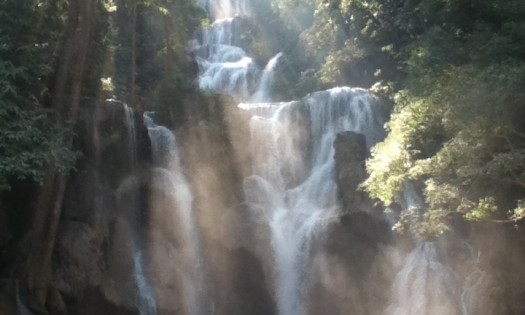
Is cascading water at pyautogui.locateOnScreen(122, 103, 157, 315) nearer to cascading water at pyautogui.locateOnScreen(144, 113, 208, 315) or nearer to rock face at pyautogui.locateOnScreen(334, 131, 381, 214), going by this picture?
cascading water at pyautogui.locateOnScreen(144, 113, 208, 315)

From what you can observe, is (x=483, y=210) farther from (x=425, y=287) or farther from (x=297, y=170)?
(x=297, y=170)

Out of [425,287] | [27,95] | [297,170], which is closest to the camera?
[27,95]

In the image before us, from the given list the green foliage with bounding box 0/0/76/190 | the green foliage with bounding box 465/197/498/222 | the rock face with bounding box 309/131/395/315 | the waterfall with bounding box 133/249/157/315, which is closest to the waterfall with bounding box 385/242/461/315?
the rock face with bounding box 309/131/395/315

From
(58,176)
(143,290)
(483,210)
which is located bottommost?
(143,290)

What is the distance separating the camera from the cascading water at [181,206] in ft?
65.6

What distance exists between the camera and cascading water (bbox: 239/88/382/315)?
2177 cm

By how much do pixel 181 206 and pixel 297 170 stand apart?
25.0 feet

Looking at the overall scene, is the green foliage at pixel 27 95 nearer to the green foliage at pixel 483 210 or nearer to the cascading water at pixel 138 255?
the cascading water at pixel 138 255

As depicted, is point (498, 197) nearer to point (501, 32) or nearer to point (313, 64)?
point (501, 32)

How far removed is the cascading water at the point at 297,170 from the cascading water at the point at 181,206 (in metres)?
2.95

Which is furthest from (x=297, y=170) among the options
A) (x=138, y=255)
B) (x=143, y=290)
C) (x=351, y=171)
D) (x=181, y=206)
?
(x=143, y=290)

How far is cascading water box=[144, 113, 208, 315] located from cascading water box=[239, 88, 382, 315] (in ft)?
9.69

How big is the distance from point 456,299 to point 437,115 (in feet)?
20.2

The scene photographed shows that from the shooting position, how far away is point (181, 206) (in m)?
21.4
